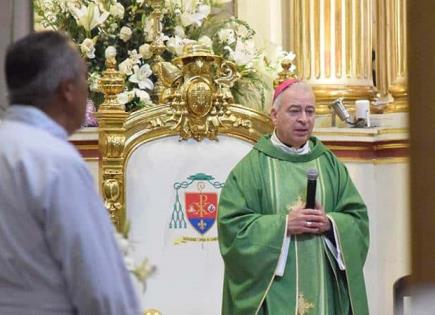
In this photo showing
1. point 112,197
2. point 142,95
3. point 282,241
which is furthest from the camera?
point 142,95

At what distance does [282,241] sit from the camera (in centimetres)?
555

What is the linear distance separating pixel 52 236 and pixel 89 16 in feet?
15.6

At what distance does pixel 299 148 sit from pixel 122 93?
1560 millimetres

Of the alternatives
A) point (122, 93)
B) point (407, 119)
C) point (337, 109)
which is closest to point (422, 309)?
point (407, 119)

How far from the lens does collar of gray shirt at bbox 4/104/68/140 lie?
2.78 meters

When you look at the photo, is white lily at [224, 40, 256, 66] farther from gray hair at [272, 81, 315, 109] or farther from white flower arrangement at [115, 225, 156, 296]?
white flower arrangement at [115, 225, 156, 296]

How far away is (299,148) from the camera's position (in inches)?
230

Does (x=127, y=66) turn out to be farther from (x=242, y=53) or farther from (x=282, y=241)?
(x=282, y=241)

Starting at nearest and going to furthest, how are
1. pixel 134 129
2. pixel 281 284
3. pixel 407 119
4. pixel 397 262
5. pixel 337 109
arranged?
pixel 407 119 → pixel 281 284 → pixel 134 129 → pixel 397 262 → pixel 337 109

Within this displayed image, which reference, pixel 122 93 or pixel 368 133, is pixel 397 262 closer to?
pixel 368 133

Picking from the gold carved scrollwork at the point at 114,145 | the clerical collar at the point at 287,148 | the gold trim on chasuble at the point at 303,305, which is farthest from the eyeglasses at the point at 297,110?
the gold carved scrollwork at the point at 114,145

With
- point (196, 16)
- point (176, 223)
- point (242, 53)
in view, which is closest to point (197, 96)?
point (176, 223)

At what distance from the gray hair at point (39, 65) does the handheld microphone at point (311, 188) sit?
2.71 metres

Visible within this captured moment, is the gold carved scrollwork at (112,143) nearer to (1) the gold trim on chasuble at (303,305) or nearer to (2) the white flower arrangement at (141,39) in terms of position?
(2) the white flower arrangement at (141,39)
